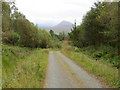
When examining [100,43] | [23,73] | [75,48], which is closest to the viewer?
[23,73]

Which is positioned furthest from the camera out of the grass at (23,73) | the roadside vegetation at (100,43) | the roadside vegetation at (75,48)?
the roadside vegetation at (100,43)

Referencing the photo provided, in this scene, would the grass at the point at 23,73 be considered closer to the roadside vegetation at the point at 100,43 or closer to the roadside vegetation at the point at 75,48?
the roadside vegetation at the point at 75,48

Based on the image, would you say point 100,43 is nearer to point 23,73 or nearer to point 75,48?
point 75,48

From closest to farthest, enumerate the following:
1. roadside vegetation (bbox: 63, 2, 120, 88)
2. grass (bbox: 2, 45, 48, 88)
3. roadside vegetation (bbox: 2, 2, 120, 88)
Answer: grass (bbox: 2, 45, 48, 88) → roadside vegetation (bbox: 2, 2, 120, 88) → roadside vegetation (bbox: 63, 2, 120, 88)

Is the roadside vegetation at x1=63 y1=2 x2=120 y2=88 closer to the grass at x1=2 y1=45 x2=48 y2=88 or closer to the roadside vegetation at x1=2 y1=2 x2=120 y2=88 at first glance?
the roadside vegetation at x1=2 y1=2 x2=120 y2=88

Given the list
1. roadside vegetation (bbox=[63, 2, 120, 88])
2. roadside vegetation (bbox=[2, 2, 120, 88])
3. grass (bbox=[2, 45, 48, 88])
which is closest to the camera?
A: grass (bbox=[2, 45, 48, 88])

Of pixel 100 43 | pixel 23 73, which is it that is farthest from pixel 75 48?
pixel 23 73

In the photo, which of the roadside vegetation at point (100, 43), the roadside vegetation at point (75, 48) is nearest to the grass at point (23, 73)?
the roadside vegetation at point (75, 48)

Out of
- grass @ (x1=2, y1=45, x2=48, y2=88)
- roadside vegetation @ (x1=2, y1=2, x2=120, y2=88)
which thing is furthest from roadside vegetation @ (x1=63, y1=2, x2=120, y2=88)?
grass @ (x1=2, y1=45, x2=48, y2=88)

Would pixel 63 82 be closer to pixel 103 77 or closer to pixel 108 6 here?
pixel 103 77

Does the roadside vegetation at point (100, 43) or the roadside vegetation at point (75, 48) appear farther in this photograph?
the roadside vegetation at point (100, 43)

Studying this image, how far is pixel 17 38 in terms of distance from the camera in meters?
40.8

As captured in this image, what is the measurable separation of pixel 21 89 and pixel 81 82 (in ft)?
12.3

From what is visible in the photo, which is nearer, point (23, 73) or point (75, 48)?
point (23, 73)
